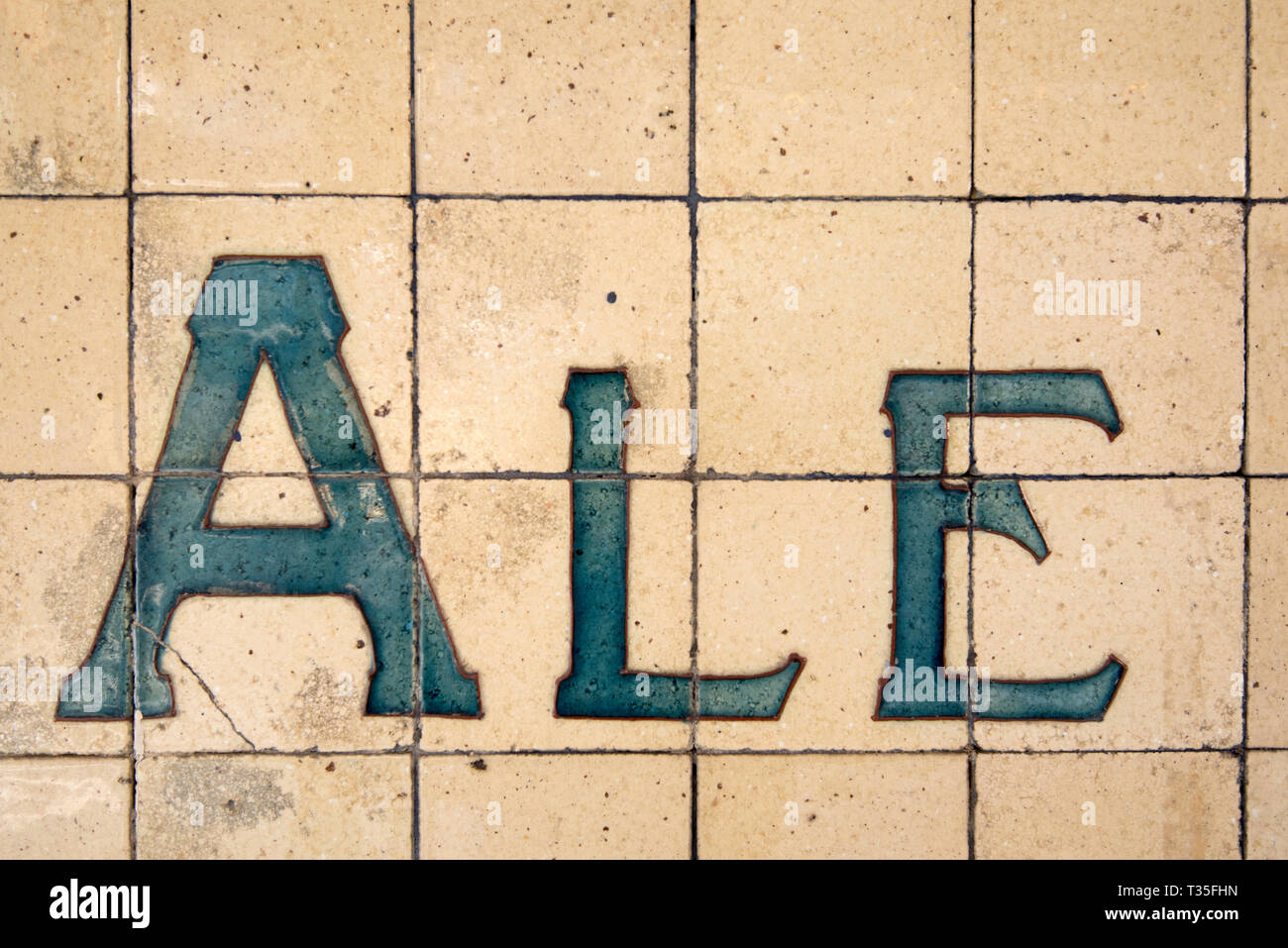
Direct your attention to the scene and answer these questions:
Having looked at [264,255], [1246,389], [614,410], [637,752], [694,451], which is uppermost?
[264,255]

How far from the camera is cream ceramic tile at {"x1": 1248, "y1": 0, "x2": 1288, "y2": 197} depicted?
3418 mm

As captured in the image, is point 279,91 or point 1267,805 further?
point 1267,805

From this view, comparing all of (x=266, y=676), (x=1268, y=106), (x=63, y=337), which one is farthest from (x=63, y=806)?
(x=1268, y=106)

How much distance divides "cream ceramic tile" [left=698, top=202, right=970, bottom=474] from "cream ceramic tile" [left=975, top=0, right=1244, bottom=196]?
17.2 inches

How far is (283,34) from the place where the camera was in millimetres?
3373

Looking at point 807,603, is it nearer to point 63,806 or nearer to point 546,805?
point 546,805

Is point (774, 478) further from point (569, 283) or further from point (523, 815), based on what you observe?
point (523, 815)

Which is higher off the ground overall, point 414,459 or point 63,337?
point 63,337

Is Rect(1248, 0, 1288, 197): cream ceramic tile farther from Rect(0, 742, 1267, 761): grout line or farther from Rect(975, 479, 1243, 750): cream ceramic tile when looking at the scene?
Rect(0, 742, 1267, 761): grout line

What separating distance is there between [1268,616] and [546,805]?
3.41 metres

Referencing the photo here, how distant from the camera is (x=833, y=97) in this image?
11.1ft

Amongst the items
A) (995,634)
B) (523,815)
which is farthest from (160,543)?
(995,634)

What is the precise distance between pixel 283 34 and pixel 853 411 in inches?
120

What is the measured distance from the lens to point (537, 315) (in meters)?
3.39
